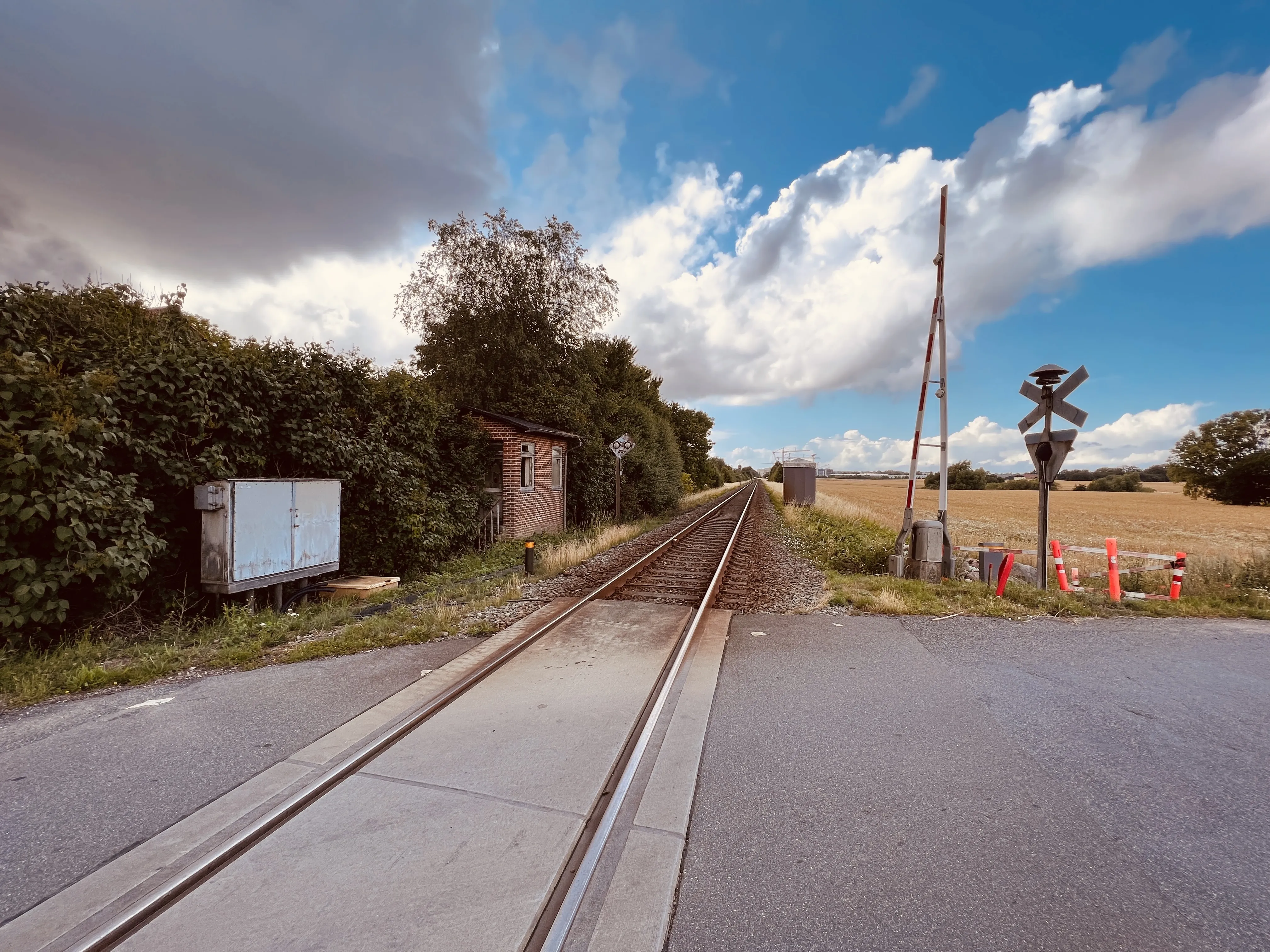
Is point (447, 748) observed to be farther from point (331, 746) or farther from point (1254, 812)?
point (1254, 812)

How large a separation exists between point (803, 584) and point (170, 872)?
26.9 ft

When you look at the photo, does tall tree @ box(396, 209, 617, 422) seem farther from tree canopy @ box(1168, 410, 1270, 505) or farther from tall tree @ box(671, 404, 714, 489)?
tree canopy @ box(1168, 410, 1270, 505)

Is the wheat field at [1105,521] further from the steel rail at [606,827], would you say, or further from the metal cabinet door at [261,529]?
the metal cabinet door at [261,529]

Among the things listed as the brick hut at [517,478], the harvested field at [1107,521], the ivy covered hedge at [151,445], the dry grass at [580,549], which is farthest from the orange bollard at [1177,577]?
the brick hut at [517,478]

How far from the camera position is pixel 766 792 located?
295 cm

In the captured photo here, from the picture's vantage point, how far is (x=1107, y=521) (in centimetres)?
3328

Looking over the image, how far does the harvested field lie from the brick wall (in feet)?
39.2

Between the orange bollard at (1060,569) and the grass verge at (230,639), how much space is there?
318 inches

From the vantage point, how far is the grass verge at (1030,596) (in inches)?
276

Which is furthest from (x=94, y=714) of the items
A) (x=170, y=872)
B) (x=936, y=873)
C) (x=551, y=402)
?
(x=551, y=402)

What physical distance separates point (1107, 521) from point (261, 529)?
42.9 m

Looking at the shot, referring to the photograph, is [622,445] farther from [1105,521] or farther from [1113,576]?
[1105,521]

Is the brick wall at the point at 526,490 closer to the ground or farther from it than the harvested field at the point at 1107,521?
farther from it

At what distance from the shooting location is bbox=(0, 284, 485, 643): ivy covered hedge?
14.8 feet
